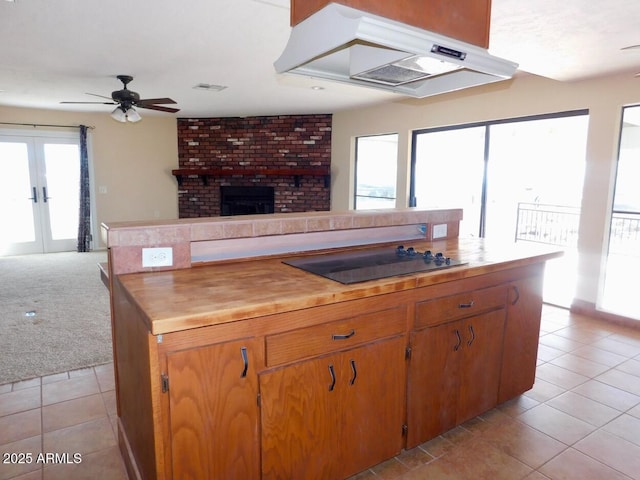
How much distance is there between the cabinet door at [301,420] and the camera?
4.79ft

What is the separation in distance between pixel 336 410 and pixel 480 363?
2.96ft

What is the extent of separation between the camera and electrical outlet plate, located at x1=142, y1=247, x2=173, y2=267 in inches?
67.7

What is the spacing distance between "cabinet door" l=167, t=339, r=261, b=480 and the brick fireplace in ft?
18.4

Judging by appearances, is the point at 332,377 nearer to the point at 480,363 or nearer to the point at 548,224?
the point at 480,363

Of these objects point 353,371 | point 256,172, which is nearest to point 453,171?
point 256,172

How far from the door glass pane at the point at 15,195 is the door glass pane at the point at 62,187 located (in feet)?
0.94

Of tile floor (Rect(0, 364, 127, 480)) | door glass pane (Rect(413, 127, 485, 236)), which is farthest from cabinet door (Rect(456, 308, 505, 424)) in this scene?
door glass pane (Rect(413, 127, 485, 236))

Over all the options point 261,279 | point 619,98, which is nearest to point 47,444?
point 261,279

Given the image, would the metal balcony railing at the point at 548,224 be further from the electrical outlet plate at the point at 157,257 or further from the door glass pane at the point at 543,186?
the electrical outlet plate at the point at 157,257

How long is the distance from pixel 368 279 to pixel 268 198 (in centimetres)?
579

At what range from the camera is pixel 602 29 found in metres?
2.56

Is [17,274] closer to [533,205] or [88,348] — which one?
[88,348]

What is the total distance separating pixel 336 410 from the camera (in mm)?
1621

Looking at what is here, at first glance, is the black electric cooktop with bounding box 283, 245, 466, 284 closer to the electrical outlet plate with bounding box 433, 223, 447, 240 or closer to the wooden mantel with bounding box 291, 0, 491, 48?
the electrical outlet plate with bounding box 433, 223, 447, 240
